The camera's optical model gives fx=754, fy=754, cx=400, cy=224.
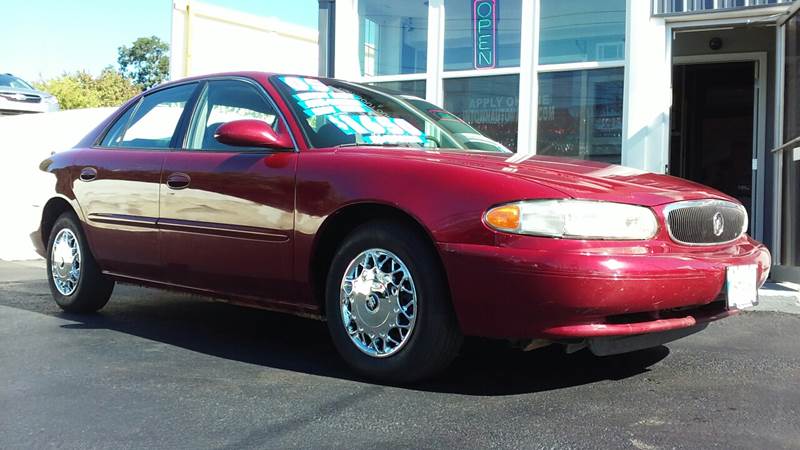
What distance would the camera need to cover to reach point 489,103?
848cm

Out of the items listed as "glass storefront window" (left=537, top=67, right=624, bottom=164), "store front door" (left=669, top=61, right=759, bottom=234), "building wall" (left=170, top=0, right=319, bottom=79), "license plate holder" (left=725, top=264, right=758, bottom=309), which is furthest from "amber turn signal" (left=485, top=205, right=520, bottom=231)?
"store front door" (left=669, top=61, right=759, bottom=234)

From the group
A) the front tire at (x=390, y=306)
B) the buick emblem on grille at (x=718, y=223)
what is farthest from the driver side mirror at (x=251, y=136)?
the buick emblem on grille at (x=718, y=223)

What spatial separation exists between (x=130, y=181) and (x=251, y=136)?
4.10 feet

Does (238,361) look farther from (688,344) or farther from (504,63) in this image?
(504,63)

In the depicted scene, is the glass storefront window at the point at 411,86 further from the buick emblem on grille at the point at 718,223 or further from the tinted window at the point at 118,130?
the buick emblem on grille at the point at 718,223

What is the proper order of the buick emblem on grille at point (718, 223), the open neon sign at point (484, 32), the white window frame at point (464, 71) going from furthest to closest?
the open neon sign at point (484, 32), the white window frame at point (464, 71), the buick emblem on grille at point (718, 223)

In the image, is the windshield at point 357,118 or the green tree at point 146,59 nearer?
the windshield at point 357,118

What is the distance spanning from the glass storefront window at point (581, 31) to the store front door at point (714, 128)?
3.51 meters

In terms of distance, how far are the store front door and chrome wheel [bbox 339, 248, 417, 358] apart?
347 inches

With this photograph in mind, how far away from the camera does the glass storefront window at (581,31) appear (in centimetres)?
776

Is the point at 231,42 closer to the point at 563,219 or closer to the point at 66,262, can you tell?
the point at 66,262

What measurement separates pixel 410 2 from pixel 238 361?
6.22 metres

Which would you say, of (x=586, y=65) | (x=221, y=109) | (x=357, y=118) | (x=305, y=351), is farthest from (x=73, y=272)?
(x=586, y=65)

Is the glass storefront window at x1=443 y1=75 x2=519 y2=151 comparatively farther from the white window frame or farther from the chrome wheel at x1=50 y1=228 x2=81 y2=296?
the chrome wheel at x1=50 y1=228 x2=81 y2=296
